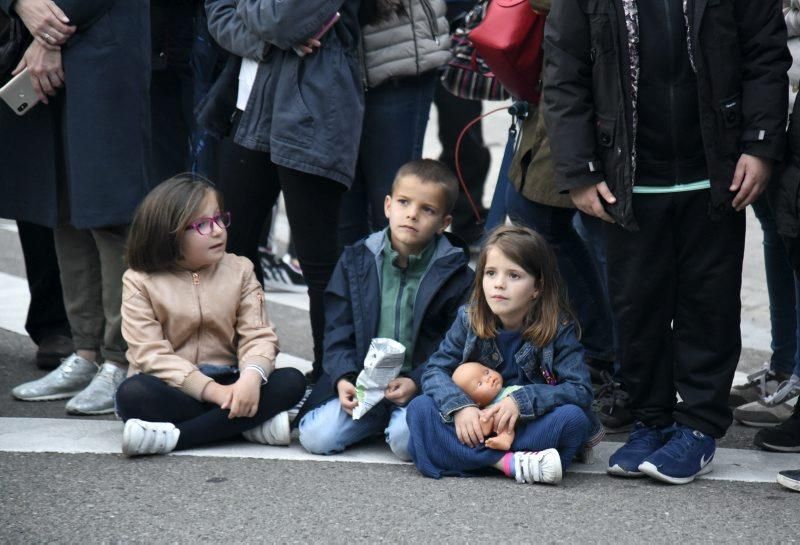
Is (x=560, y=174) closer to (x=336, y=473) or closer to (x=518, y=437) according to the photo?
(x=518, y=437)

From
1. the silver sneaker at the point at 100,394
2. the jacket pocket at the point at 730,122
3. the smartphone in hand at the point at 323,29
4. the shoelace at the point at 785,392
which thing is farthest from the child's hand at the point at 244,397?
the shoelace at the point at 785,392

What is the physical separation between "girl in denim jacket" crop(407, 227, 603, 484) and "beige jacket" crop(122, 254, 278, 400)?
630 mm

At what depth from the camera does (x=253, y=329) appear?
168 inches

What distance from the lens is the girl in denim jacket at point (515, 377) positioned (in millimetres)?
3777

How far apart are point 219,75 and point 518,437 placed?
1.78 m

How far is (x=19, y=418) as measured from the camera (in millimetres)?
4434

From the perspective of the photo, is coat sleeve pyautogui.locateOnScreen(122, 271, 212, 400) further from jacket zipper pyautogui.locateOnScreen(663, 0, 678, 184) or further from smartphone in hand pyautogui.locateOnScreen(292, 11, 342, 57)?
jacket zipper pyautogui.locateOnScreen(663, 0, 678, 184)

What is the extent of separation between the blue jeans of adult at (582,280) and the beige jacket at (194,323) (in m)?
0.93

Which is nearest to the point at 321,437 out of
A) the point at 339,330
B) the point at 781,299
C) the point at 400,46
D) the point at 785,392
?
the point at 339,330

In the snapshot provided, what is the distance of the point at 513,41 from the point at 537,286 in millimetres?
840

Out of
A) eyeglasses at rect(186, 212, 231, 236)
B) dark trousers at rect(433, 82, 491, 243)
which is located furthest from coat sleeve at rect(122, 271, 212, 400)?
dark trousers at rect(433, 82, 491, 243)

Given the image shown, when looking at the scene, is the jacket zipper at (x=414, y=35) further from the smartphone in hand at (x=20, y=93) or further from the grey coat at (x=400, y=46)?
the smartphone in hand at (x=20, y=93)

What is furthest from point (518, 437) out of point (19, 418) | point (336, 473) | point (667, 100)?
point (19, 418)

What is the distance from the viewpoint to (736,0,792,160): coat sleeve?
11.9ft
